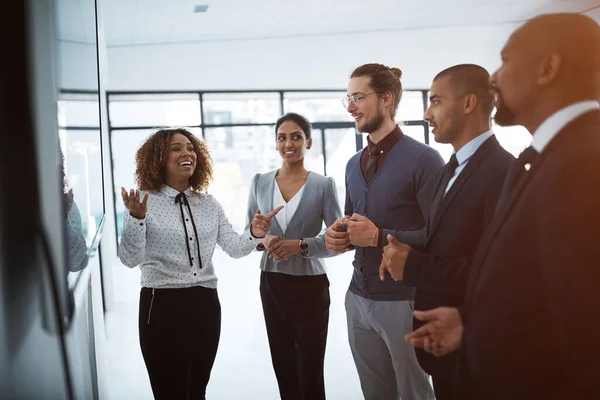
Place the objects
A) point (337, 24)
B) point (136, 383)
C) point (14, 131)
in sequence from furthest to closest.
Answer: point (337, 24)
point (136, 383)
point (14, 131)

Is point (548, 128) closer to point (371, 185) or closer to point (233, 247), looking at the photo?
point (371, 185)

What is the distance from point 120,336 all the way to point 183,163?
111 inches

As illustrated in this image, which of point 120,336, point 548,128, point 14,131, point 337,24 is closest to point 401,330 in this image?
point 548,128

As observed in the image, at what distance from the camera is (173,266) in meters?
1.96

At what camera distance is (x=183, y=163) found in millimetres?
2023

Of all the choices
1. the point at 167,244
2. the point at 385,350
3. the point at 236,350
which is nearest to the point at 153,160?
the point at 167,244

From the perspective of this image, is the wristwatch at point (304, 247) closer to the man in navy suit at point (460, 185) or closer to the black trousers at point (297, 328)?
the black trousers at point (297, 328)

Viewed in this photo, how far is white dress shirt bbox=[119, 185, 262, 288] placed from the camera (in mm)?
1879

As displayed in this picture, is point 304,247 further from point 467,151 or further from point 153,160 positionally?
point 467,151

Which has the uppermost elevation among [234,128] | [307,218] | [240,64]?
[240,64]

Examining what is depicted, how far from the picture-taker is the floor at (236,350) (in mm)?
3166

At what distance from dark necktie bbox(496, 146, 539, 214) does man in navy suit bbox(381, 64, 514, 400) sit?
7 cm

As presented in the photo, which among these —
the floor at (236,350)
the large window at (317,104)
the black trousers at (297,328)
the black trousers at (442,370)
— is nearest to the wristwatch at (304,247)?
the black trousers at (297,328)

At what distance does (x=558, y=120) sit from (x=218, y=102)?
6.74 m
